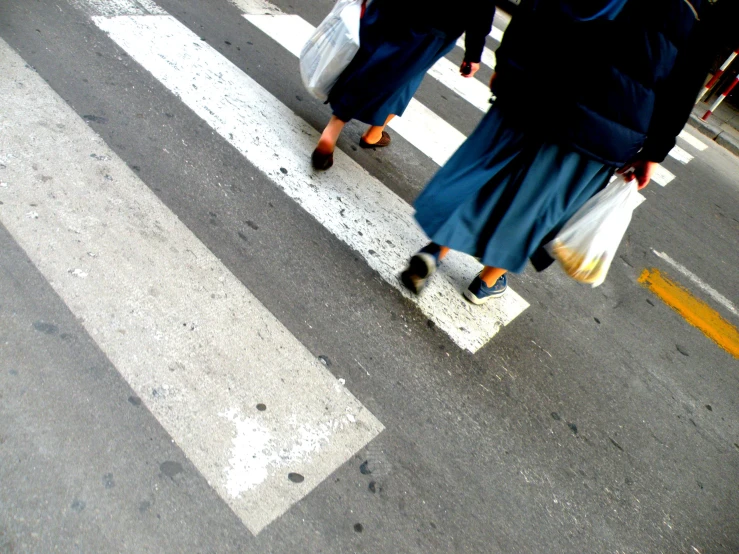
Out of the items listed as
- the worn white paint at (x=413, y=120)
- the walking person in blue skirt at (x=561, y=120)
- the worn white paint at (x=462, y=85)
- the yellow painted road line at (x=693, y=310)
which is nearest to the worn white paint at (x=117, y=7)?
the worn white paint at (x=413, y=120)

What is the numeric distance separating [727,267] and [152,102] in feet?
13.9

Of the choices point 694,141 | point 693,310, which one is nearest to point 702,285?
point 693,310

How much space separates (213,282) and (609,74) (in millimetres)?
1841

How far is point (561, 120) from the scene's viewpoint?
8.06 ft

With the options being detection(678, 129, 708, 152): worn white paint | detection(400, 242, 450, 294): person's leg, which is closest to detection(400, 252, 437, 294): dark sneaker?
detection(400, 242, 450, 294): person's leg

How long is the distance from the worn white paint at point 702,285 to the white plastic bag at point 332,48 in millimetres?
2617

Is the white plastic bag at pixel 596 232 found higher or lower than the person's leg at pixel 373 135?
higher

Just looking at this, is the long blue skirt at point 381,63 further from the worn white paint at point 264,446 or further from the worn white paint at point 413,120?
the worn white paint at point 264,446

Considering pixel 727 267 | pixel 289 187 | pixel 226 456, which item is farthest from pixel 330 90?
pixel 727 267

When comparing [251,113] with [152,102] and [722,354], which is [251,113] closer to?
[152,102]

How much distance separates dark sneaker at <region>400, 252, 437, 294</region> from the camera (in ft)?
10.1

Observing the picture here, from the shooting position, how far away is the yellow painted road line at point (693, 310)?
12.7ft

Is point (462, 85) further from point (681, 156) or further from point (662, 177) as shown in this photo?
point (681, 156)

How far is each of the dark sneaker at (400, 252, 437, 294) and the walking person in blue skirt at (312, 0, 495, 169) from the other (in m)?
0.98
